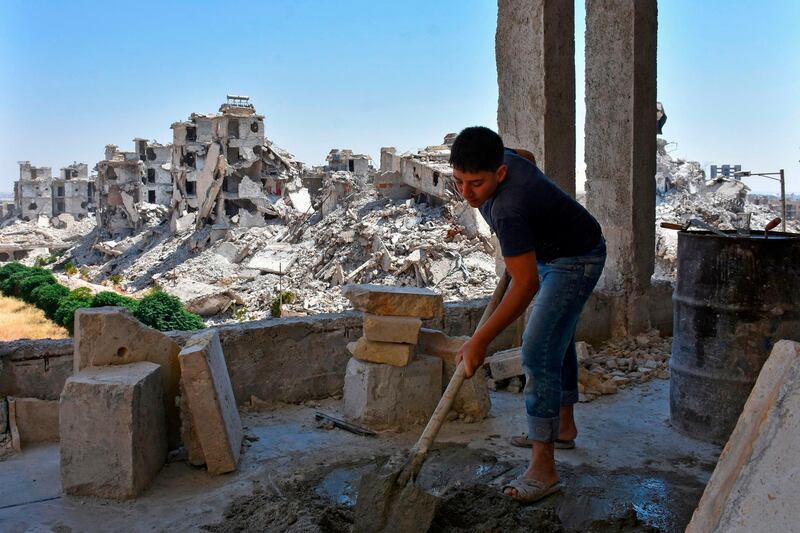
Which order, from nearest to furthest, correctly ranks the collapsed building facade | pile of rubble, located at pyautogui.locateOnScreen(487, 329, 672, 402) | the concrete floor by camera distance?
the concrete floor, pile of rubble, located at pyautogui.locateOnScreen(487, 329, 672, 402), the collapsed building facade

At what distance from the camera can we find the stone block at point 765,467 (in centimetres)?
155

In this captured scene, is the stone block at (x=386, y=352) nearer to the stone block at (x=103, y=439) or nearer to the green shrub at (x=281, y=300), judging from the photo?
the stone block at (x=103, y=439)

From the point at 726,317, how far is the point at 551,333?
1318mm

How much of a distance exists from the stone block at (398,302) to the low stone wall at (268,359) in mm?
809

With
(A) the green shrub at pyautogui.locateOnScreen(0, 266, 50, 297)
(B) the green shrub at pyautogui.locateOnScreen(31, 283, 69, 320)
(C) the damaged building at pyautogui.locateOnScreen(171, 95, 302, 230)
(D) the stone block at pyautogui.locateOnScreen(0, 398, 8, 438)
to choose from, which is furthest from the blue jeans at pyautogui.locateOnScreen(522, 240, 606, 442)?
(C) the damaged building at pyautogui.locateOnScreen(171, 95, 302, 230)

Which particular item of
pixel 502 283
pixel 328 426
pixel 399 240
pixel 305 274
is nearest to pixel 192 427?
pixel 328 426

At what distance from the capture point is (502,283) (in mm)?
4035

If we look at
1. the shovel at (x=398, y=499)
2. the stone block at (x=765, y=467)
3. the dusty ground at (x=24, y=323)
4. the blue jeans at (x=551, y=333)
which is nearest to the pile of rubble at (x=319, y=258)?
the dusty ground at (x=24, y=323)

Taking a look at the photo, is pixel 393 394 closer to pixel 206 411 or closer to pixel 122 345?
pixel 206 411

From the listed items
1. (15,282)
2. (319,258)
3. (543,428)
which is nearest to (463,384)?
(543,428)

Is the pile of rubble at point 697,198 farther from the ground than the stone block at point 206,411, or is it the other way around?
the pile of rubble at point 697,198

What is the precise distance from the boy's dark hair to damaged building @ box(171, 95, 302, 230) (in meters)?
36.0

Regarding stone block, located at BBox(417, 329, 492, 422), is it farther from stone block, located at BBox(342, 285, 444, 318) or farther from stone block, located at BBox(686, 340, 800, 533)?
stone block, located at BBox(686, 340, 800, 533)

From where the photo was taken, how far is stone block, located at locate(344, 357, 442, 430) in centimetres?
451
